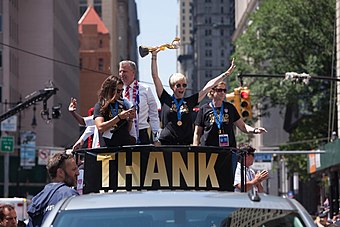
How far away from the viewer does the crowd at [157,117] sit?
10.8m

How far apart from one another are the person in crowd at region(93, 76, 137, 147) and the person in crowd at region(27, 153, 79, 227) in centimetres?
141

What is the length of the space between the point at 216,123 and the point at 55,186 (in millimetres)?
3272

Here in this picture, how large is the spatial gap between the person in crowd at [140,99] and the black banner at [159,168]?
5.67 ft

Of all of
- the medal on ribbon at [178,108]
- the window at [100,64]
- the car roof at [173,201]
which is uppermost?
the window at [100,64]

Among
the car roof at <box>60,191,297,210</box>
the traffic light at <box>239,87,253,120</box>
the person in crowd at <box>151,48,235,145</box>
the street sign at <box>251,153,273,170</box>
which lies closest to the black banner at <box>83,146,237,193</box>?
the person in crowd at <box>151,48,235,145</box>

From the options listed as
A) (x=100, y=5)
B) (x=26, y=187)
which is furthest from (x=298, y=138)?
(x=100, y=5)

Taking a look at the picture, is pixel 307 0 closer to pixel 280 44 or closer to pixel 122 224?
pixel 280 44

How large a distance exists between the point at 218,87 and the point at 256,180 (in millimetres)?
2289

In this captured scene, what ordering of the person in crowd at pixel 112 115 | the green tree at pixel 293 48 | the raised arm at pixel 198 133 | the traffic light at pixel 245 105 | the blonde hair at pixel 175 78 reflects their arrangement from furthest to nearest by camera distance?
the green tree at pixel 293 48 < the traffic light at pixel 245 105 < the raised arm at pixel 198 133 < the blonde hair at pixel 175 78 < the person in crowd at pixel 112 115

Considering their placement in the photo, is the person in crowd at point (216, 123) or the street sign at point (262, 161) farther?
the street sign at point (262, 161)

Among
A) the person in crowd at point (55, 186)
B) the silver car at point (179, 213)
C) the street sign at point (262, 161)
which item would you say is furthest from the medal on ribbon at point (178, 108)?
the street sign at point (262, 161)

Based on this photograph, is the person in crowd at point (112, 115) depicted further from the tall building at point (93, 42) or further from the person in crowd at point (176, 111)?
the tall building at point (93, 42)

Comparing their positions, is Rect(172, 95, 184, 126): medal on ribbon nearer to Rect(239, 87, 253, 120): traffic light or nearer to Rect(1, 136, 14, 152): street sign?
Rect(239, 87, 253, 120): traffic light

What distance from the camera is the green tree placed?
2235 inches
